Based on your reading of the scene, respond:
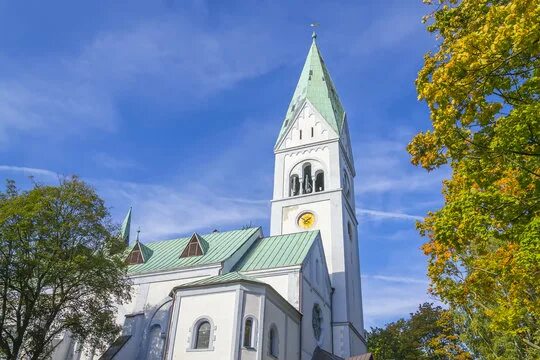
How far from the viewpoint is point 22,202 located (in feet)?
58.0

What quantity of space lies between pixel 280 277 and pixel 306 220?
32.5 ft

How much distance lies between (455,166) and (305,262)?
13.6 metres

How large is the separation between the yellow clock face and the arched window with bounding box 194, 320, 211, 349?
48.1 feet

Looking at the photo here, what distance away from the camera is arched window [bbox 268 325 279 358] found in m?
19.2

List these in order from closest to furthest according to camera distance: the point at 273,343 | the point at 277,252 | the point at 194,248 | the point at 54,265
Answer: the point at 54,265 → the point at 273,343 → the point at 277,252 → the point at 194,248

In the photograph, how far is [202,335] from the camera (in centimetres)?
1902

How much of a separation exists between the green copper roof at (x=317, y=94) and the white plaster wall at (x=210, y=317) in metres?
20.9

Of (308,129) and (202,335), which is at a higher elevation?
(308,129)

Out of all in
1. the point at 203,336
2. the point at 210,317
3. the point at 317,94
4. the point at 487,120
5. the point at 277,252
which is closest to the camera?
the point at 487,120

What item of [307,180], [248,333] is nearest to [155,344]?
[248,333]

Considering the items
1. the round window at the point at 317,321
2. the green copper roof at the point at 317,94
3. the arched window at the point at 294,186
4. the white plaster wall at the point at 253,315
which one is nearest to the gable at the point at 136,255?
the round window at the point at 317,321

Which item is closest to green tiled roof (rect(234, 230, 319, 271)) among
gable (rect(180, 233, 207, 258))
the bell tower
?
gable (rect(180, 233, 207, 258))

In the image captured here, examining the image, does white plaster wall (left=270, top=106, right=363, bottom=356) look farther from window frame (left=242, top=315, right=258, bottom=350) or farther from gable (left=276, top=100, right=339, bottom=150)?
window frame (left=242, top=315, right=258, bottom=350)

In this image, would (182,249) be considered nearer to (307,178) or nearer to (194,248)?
(194,248)
